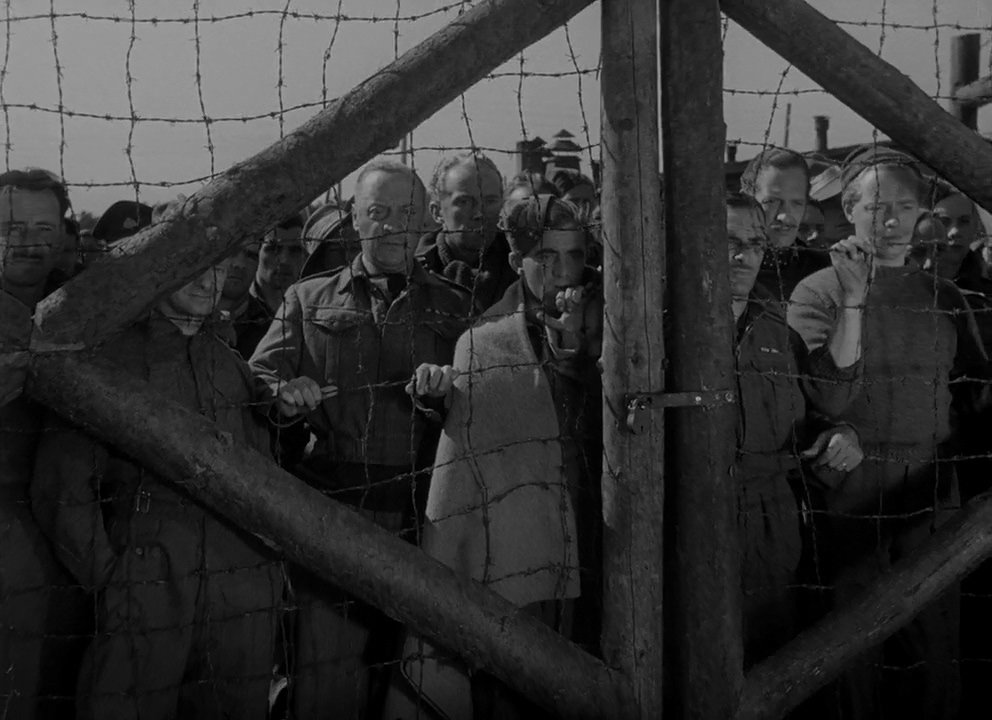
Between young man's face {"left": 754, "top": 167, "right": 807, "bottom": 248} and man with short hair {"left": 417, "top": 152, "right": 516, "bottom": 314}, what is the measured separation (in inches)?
40.4

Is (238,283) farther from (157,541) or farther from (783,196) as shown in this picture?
(783,196)

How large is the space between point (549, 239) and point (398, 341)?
0.67m

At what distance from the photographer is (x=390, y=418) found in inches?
117

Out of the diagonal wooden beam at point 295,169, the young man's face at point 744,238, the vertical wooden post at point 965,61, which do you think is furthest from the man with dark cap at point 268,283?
the vertical wooden post at point 965,61

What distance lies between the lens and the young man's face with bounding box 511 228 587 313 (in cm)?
266

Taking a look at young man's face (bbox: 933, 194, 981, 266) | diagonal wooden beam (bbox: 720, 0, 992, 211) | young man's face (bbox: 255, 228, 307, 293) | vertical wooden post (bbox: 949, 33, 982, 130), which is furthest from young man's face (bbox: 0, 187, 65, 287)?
vertical wooden post (bbox: 949, 33, 982, 130)

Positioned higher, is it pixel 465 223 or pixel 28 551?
pixel 465 223

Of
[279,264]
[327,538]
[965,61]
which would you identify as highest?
[965,61]

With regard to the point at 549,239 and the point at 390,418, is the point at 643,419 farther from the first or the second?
the point at 390,418

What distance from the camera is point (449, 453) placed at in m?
2.60

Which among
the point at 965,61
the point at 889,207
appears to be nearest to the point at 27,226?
the point at 889,207

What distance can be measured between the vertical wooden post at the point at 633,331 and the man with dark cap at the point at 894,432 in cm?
119

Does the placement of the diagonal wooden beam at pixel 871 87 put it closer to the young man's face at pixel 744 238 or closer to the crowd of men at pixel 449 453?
the crowd of men at pixel 449 453

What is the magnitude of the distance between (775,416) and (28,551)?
2.22m
